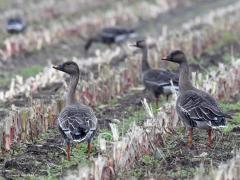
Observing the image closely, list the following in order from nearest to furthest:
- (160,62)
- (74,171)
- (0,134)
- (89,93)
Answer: (74,171), (0,134), (89,93), (160,62)

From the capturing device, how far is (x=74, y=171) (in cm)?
940

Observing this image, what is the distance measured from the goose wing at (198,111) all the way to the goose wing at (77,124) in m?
1.45

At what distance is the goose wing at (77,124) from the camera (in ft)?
33.2

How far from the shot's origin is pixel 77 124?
10.2m

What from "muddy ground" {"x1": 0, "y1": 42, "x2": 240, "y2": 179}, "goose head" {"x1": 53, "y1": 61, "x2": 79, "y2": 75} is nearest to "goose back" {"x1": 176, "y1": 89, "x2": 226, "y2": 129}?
"muddy ground" {"x1": 0, "y1": 42, "x2": 240, "y2": 179}

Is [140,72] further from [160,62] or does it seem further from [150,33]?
[150,33]

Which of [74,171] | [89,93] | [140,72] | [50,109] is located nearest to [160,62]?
[140,72]

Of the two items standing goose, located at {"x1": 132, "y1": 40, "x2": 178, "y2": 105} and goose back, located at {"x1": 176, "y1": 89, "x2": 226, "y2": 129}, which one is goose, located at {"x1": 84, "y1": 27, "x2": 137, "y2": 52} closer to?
standing goose, located at {"x1": 132, "y1": 40, "x2": 178, "y2": 105}

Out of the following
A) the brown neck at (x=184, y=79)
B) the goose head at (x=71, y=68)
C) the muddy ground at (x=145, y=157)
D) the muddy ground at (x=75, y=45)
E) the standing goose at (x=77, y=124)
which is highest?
the muddy ground at (x=75, y=45)

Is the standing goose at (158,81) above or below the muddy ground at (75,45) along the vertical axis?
below

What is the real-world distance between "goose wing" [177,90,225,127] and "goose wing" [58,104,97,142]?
1.45 meters

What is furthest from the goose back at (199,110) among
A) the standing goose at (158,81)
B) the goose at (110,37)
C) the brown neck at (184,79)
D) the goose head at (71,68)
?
the goose at (110,37)

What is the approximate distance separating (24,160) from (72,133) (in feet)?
3.01

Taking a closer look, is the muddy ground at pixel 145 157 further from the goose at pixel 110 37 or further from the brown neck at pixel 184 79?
the goose at pixel 110 37
